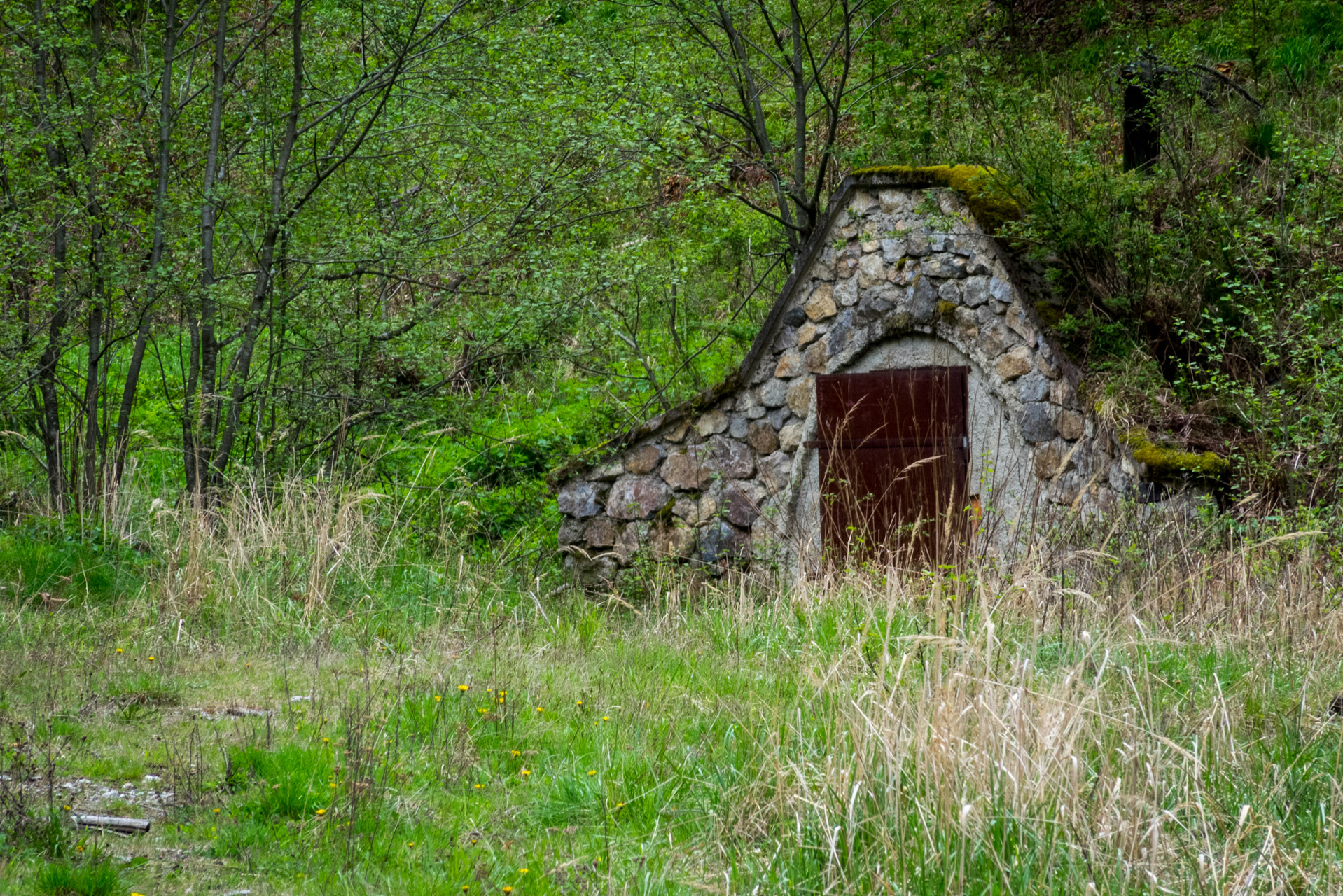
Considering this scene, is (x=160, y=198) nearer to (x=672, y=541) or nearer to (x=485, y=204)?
(x=485, y=204)

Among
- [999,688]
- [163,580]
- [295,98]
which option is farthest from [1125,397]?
[295,98]

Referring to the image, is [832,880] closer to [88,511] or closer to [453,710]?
[453,710]

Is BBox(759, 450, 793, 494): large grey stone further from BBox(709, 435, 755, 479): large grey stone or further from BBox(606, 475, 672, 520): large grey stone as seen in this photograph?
BBox(606, 475, 672, 520): large grey stone

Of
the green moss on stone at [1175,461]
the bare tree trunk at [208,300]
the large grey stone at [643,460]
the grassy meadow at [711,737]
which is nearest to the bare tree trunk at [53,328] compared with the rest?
the bare tree trunk at [208,300]

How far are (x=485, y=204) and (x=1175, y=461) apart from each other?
5870mm

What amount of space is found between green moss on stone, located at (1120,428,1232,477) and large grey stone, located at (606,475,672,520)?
11.2ft

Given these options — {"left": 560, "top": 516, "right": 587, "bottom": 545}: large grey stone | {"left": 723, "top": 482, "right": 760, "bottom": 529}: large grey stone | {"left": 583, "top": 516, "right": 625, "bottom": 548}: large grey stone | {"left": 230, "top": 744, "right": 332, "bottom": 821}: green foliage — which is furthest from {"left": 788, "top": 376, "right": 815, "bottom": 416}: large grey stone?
{"left": 230, "top": 744, "right": 332, "bottom": 821}: green foliage

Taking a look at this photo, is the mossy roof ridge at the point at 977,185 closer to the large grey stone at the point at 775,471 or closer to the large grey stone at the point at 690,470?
the large grey stone at the point at 775,471

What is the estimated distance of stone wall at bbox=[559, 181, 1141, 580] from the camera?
688cm

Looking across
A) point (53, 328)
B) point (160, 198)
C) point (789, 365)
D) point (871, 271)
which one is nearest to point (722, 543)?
point (789, 365)

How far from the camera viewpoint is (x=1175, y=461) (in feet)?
19.9

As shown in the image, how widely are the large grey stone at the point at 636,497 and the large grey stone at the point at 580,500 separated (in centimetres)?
12

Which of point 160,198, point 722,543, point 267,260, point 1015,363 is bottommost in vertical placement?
point 722,543

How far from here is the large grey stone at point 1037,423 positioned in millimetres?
6875
